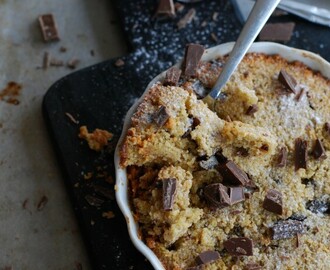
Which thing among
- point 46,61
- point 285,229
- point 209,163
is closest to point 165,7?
point 46,61

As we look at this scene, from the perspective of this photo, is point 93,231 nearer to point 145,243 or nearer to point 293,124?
point 145,243

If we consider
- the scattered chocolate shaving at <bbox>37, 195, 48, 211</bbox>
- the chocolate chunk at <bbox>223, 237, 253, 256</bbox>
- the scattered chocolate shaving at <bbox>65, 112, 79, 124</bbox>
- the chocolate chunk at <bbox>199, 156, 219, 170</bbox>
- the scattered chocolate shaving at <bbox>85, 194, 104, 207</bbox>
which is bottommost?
the scattered chocolate shaving at <bbox>37, 195, 48, 211</bbox>

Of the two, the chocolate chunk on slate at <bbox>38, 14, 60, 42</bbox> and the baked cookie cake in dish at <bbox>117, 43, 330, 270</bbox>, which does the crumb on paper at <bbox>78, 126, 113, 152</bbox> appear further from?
the chocolate chunk on slate at <bbox>38, 14, 60, 42</bbox>

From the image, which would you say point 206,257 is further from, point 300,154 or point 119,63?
point 119,63

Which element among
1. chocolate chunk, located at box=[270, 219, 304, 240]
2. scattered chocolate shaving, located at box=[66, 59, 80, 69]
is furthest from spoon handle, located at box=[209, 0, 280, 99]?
scattered chocolate shaving, located at box=[66, 59, 80, 69]

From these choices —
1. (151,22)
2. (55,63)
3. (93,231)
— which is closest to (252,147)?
(93,231)
